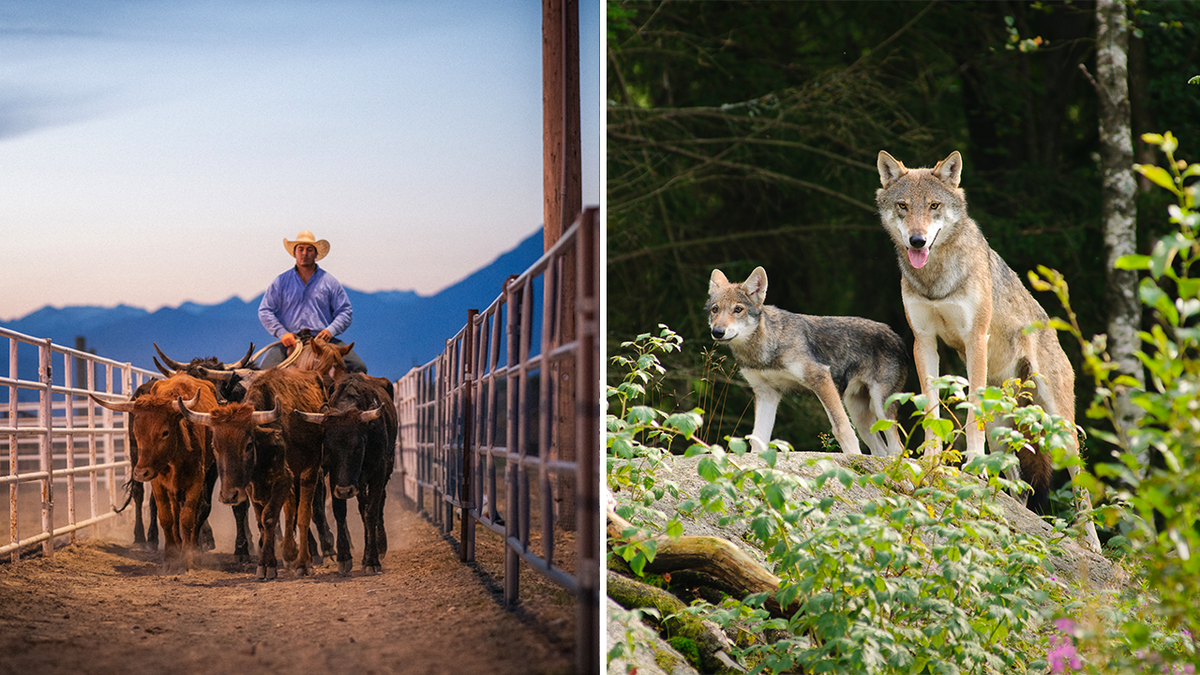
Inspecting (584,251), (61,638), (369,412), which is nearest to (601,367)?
(584,251)

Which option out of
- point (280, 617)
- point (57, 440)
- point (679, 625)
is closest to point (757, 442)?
point (679, 625)

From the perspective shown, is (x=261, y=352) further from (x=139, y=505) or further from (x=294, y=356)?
(x=139, y=505)

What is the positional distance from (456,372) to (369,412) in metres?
0.33

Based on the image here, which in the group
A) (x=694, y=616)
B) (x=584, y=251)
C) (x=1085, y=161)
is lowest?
(x=694, y=616)

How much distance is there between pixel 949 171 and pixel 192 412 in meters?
3.78

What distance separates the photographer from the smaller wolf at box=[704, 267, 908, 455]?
16.5ft

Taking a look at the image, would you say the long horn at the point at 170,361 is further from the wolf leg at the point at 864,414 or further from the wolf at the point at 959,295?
the wolf leg at the point at 864,414

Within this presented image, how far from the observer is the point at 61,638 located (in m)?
2.73

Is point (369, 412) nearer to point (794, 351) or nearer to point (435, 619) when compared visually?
point (435, 619)

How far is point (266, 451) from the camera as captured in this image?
3.15 m

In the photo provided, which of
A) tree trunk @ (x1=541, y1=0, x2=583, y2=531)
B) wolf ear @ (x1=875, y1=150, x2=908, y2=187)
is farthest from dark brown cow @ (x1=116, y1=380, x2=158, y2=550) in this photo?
wolf ear @ (x1=875, y1=150, x2=908, y2=187)

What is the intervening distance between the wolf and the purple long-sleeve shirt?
287 centimetres

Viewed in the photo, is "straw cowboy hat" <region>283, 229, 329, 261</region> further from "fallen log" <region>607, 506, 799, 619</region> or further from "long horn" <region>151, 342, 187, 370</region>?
"fallen log" <region>607, 506, 799, 619</region>

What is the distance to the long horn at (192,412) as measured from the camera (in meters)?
3.07
